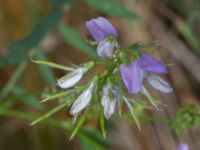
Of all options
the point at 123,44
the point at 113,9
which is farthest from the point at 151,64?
the point at 123,44

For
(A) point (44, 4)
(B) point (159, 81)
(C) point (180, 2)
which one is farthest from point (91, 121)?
(B) point (159, 81)

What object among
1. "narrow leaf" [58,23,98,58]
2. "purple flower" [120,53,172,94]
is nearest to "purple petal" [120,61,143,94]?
"purple flower" [120,53,172,94]

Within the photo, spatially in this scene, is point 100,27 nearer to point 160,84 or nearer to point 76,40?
point 160,84

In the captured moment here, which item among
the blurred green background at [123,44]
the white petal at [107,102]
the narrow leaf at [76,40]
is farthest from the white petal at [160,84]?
the blurred green background at [123,44]

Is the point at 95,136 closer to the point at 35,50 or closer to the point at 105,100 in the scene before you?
the point at 35,50

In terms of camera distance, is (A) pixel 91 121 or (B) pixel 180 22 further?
(B) pixel 180 22

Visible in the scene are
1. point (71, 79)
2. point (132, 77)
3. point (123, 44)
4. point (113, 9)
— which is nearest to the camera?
point (132, 77)
